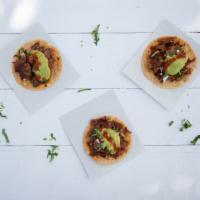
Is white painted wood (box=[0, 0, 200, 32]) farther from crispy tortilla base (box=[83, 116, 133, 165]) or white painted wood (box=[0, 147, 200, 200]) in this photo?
white painted wood (box=[0, 147, 200, 200])

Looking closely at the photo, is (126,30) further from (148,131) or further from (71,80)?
(148,131)

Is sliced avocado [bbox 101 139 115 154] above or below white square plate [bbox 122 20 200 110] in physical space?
below

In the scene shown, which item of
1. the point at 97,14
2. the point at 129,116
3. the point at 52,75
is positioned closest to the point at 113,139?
the point at 129,116

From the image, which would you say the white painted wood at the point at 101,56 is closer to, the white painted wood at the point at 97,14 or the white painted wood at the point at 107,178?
the white painted wood at the point at 97,14

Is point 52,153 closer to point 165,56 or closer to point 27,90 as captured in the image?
point 27,90

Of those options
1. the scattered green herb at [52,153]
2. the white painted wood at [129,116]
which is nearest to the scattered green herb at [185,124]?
the white painted wood at [129,116]

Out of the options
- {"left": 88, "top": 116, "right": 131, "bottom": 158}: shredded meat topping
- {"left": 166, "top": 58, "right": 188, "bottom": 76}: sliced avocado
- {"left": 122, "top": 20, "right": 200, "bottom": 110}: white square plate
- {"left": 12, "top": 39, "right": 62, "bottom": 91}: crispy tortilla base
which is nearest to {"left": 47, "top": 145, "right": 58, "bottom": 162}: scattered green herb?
{"left": 88, "top": 116, "right": 131, "bottom": 158}: shredded meat topping

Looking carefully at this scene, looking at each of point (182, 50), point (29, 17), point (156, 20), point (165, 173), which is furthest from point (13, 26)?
point (165, 173)
